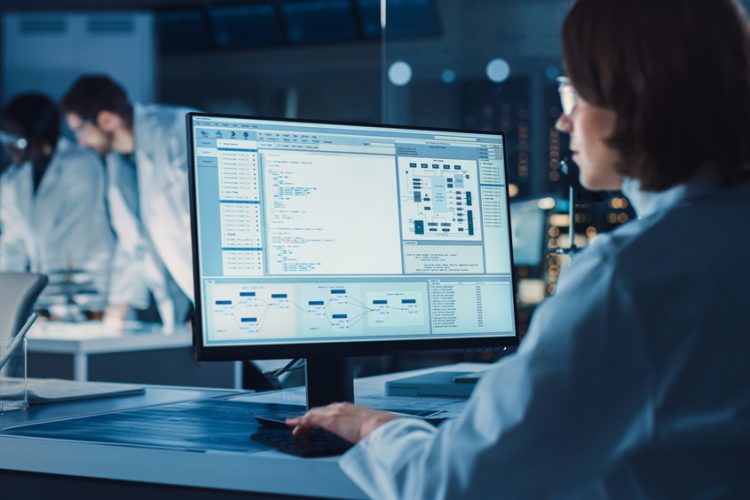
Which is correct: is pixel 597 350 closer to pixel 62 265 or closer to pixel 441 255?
pixel 441 255

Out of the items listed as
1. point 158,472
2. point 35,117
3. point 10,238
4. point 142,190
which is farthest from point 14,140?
point 158,472

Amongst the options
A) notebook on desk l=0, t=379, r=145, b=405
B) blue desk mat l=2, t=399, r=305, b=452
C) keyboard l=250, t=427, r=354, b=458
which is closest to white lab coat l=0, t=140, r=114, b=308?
notebook on desk l=0, t=379, r=145, b=405

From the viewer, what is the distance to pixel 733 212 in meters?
0.88

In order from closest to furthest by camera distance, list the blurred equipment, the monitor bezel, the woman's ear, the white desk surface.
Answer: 1. the monitor bezel
2. the white desk surface
3. the blurred equipment
4. the woman's ear

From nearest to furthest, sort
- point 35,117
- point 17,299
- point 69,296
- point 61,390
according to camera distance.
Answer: point 61,390 < point 17,299 < point 69,296 < point 35,117

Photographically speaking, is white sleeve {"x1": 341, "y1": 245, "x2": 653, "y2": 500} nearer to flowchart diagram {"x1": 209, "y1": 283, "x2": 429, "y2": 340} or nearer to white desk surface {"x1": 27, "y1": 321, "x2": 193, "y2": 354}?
flowchart diagram {"x1": 209, "y1": 283, "x2": 429, "y2": 340}

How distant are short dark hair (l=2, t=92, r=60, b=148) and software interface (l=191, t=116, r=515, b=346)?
8.95 ft

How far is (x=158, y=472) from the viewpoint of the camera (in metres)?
1.13

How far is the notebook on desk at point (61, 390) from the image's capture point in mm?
1537

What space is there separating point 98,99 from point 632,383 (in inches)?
125

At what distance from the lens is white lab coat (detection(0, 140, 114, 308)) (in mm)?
4102

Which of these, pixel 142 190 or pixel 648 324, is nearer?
pixel 648 324

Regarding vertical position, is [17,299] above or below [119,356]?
above

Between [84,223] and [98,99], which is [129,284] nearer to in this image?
[84,223]
